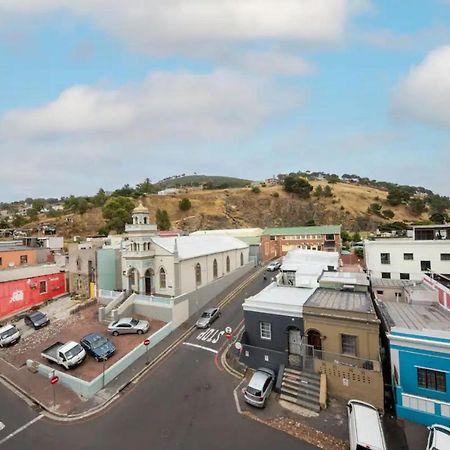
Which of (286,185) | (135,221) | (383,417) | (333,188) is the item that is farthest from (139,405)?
(333,188)

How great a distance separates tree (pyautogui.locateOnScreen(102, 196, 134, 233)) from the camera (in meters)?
82.9

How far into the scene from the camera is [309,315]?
801 inches

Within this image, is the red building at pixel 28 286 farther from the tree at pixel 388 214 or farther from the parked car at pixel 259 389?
the tree at pixel 388 214

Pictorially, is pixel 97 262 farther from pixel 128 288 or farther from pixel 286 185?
pixel 286 185

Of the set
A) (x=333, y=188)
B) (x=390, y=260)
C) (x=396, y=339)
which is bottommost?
(x=396, y=339)

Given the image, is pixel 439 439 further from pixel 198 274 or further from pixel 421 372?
pixel 198 274

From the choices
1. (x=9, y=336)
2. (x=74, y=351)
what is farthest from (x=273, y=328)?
(x=9, y=336)

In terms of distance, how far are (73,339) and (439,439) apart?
26.8m

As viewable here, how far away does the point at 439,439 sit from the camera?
44.4ft

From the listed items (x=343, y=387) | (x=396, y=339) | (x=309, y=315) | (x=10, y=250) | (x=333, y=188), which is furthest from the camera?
(x=333, y=188)

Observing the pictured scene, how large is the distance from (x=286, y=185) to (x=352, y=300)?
355 feet

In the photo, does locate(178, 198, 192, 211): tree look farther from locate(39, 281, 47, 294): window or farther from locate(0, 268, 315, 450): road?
locate(0, 268, 315, 450): road

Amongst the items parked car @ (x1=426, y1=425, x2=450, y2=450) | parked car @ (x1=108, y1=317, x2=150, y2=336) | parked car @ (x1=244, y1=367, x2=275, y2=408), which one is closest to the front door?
parked car @ (x1=244, y1=367, x2=275, y2=408)

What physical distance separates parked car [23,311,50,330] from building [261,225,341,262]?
129 ft
